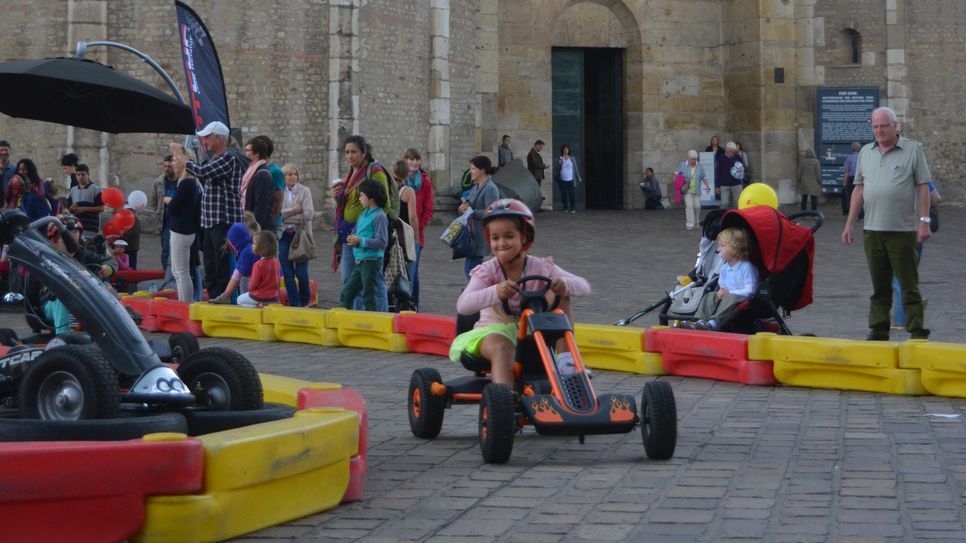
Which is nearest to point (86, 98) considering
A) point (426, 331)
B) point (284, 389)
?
point (426, 331)

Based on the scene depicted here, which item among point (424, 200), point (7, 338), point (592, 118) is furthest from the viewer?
point (592, 118)

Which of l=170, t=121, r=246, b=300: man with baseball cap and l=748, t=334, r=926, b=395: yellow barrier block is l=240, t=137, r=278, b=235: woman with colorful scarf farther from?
l=748, t=334, r=926, b=395: yellow barrier block

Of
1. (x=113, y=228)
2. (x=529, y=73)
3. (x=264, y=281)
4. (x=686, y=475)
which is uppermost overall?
(x=529, y=73)

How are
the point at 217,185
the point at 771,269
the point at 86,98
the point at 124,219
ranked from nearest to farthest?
1. the point at 771,269
2. the point at 86,98
3. the point at 217,185
4. the point at 124,219

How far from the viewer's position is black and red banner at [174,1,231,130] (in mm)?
17984

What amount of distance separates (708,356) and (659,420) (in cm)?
330

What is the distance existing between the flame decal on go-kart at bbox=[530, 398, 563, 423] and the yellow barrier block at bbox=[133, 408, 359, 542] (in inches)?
37.6

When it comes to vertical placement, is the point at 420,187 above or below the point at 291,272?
above

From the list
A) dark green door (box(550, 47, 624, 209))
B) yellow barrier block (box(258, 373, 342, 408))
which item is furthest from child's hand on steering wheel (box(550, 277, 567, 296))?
dark green door (box(550, 47, 624, 209))

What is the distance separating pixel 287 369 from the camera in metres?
10.8

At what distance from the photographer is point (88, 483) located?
4.98 m

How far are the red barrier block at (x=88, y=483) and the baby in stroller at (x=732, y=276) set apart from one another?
5721 millimetres

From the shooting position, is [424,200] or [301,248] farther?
[424,200]

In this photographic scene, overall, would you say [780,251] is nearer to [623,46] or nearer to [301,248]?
[301,248]
